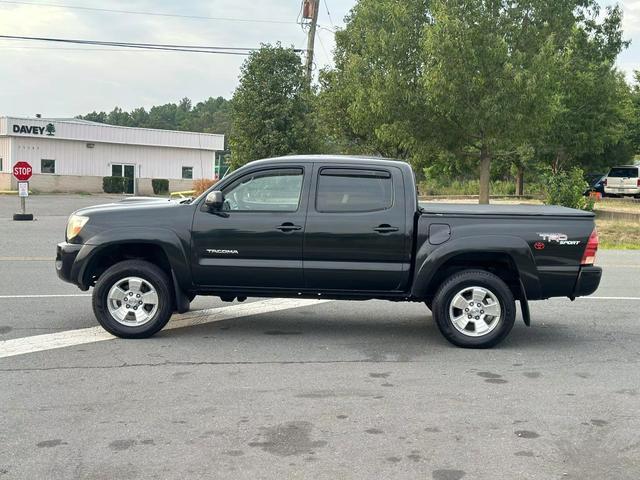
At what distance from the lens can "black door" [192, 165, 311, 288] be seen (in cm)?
716

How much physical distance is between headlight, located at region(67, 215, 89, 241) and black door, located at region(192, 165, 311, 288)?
110 centimetres

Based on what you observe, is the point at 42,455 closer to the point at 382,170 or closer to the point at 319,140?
the point at 382,170

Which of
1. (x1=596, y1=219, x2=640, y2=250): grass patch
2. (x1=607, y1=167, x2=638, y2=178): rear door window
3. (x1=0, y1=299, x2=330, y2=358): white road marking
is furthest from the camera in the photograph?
(x1=607, y1=167, x2=638, y2=178): rear door window

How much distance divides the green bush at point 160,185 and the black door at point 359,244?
4603cm

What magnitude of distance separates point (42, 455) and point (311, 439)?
1602 mm

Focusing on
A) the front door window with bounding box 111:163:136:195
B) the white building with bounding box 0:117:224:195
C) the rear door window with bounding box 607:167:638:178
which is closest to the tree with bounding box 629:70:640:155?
the rear door window with bounding box 607:167:638:178

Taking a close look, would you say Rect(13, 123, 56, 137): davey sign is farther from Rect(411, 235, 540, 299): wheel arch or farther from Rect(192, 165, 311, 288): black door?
Rect(411, 235, 540, 299): wheel arch

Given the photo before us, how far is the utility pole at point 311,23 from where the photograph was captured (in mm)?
26108

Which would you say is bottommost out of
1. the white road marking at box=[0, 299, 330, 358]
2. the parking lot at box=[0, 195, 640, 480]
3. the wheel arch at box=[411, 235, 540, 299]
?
the parking lot at box=[0, 195, 640, 480]

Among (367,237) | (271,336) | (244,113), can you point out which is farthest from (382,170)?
(244,113)

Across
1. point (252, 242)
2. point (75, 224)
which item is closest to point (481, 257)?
point (252, 242)

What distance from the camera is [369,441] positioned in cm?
469

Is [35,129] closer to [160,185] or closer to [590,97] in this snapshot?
[160,185]

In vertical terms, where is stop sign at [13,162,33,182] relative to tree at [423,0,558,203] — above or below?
below
